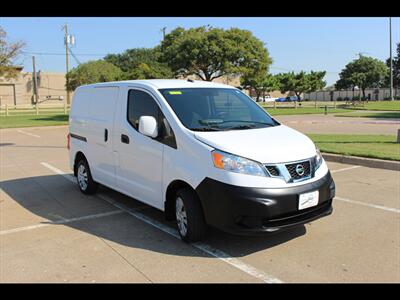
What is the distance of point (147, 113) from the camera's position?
17.9 feet

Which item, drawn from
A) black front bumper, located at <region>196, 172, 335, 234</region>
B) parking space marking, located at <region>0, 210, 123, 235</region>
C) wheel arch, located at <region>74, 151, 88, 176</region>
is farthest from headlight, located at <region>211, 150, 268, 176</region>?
wheel arch, located at <region>74, 151, 88, 176</region>

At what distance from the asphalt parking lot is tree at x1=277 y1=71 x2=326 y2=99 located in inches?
2323

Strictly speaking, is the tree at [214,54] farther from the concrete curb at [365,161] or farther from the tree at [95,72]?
the concrete curb at [365,161]

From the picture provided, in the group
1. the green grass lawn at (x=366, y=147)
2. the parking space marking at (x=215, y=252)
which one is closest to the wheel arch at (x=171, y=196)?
the parking space marking at (x=215, y=252)

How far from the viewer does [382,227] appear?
525 cm

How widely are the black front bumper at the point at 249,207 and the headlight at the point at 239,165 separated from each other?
169 millimetres

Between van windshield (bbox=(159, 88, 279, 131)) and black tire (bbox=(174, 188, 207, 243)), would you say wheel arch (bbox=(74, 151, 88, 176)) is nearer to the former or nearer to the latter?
van windshield (bbox=(159, 88, 279, 131))

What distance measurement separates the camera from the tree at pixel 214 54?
29.0 meters

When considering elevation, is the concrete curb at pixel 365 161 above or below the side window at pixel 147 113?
below

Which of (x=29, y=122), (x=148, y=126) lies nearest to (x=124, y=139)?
(x=148, y=126)

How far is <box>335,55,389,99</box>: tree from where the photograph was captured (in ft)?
273

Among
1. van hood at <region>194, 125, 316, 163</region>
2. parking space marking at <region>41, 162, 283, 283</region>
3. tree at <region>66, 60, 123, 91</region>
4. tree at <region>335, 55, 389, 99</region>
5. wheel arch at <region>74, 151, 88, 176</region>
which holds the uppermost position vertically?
tree at <region>335, 55, 389, 99</region>
